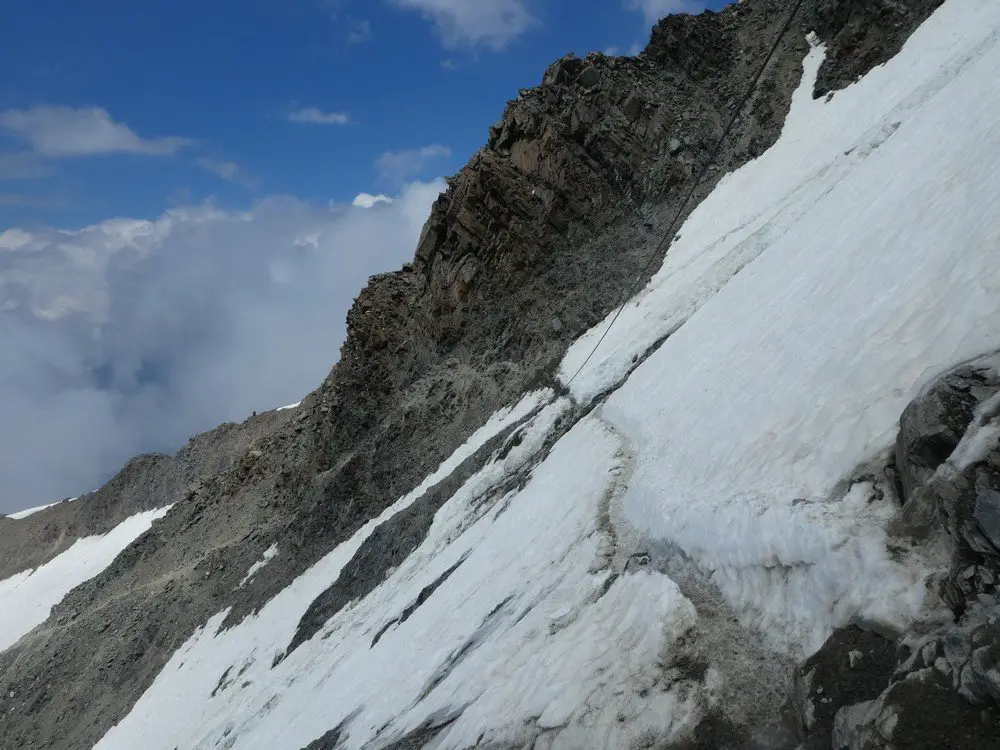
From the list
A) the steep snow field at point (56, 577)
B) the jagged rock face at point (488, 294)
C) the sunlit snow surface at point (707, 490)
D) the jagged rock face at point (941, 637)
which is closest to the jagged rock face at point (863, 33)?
the jagged rock face at point (488, 294)

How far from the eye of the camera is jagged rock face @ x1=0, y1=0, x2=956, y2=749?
29.7 m

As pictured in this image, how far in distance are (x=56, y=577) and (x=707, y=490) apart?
267 ft

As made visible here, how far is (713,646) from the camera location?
5.88 meters

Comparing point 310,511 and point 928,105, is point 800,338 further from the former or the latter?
point 310,511

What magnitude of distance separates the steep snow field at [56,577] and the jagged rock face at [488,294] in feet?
78.9

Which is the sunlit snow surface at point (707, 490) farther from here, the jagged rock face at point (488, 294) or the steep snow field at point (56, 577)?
the steep snow field at point (56, 577)

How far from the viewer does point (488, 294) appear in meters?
33.8

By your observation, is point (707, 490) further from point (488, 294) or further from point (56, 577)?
point (56, 577)

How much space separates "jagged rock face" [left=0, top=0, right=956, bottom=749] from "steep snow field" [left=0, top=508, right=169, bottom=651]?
24053 millimetres

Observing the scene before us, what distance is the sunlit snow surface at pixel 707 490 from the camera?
5840 mm

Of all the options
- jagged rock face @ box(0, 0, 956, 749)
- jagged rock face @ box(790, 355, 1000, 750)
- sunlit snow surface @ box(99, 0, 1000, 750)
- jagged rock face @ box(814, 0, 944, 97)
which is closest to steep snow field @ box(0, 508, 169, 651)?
jagged rock face @ box(0, 0, 956, 749)

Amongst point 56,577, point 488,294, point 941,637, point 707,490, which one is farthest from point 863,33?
point 56,577

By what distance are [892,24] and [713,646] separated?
32.3m

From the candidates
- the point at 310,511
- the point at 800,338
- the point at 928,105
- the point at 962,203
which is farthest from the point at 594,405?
the point at 310,511
